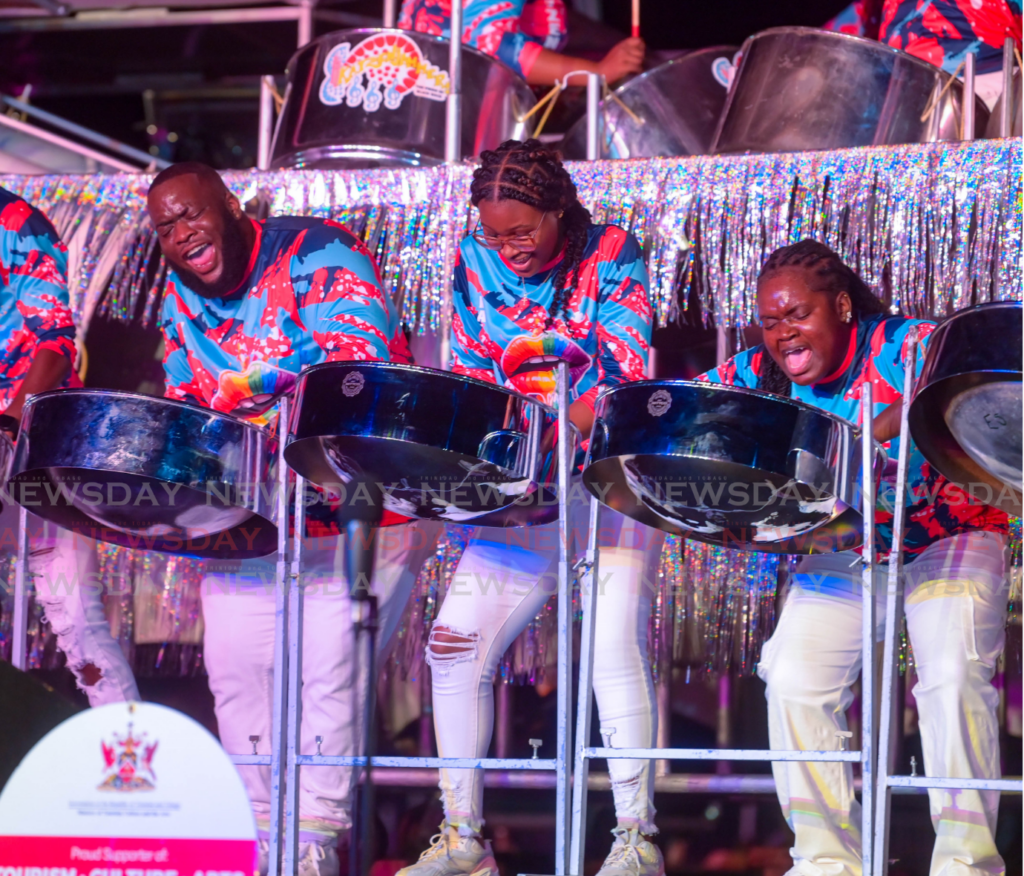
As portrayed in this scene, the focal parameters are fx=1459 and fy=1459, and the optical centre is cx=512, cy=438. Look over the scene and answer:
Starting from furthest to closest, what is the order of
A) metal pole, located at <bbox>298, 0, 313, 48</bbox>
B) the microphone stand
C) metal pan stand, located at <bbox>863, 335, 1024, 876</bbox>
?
metal pole, located at <bbox>298, 0, 313, 48</bbox>
metal pan stand, located at <bbox>863, 335, 1024, 876</bbox>
the microphone stand

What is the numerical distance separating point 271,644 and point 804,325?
0.86 m

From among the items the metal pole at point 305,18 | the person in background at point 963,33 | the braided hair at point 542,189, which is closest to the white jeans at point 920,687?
the braided hair at point 542,189

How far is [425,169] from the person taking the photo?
8.20 ft

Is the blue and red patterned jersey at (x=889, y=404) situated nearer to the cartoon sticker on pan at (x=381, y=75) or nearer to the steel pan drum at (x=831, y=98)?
the steel pan drum at (x=831, y=98)

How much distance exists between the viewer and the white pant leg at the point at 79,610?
82.6 inches

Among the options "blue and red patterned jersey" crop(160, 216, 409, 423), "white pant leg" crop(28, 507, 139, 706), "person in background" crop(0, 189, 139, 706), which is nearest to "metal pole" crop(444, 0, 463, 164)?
"blue and red patterned jersey" crop(160, 216, 409, 423)

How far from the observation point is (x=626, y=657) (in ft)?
6.17

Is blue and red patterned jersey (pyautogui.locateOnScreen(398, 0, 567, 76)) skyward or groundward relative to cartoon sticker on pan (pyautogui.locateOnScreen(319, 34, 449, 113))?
skyward

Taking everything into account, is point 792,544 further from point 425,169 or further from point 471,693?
point 425,169

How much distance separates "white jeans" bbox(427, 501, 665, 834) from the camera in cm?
186

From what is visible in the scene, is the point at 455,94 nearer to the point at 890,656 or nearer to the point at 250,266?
the point at 250,266

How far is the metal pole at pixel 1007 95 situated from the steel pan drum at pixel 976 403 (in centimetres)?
84

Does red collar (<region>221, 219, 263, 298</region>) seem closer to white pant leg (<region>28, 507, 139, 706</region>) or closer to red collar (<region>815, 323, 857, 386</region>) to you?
white pant leg (<region>28, 507, 139, 706</region>)

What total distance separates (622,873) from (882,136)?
4.28 feet
